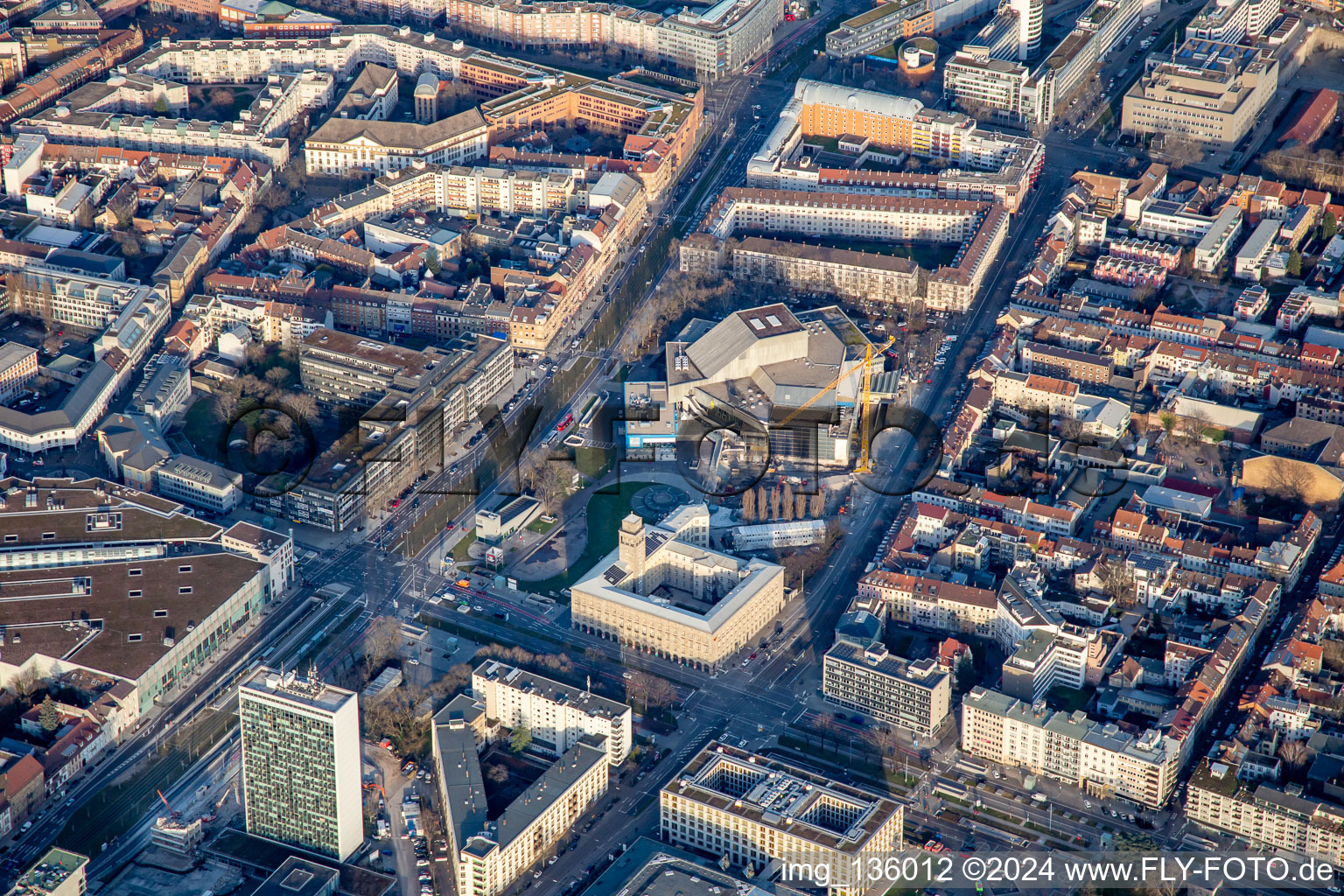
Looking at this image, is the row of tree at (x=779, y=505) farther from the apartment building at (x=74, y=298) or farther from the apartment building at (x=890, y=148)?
the apartment building at (x=74, y=298)

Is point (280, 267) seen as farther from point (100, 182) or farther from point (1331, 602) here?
point (1331, 602)

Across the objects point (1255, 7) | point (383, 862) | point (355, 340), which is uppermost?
point (1255, 7)

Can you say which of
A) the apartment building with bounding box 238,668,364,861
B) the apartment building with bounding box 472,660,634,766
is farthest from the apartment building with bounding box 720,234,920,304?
the apartment building with bounding box 238,668,364,861

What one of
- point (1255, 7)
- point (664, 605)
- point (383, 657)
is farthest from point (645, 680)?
point (1255, 7)

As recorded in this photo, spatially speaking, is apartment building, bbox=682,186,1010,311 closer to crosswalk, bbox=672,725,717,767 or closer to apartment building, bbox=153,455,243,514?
apartment building, bbox=153,455,243,514

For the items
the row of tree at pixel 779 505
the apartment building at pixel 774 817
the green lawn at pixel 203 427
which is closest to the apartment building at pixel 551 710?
the apartment building at pixel 774 817

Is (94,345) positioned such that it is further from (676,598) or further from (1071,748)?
(1071,748)
